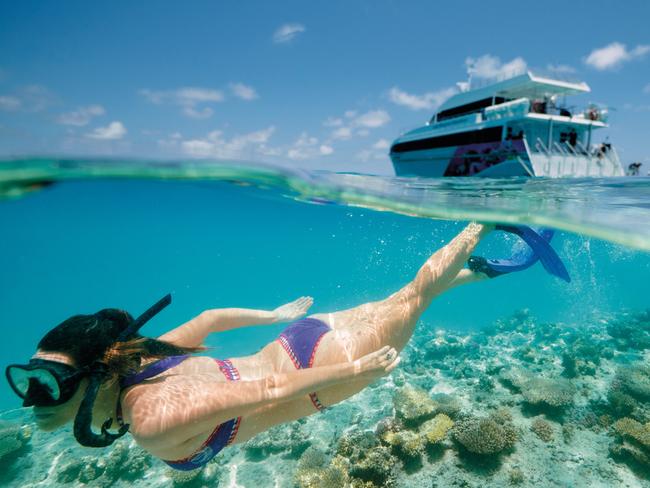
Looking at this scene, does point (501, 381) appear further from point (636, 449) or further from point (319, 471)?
point (319, 471)

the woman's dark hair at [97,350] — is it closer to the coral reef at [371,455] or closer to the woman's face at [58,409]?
the woman's face at [58,409]

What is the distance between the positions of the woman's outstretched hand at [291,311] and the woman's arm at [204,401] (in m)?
2.08

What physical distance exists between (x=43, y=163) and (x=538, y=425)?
1169 centimetres

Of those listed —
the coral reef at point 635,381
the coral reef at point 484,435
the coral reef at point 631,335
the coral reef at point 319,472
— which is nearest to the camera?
the coral reef at point 319,472

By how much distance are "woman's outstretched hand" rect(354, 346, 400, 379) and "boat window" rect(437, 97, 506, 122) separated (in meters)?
31.4

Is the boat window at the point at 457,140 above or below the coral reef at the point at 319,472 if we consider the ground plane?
above

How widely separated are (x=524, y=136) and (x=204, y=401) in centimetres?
2731

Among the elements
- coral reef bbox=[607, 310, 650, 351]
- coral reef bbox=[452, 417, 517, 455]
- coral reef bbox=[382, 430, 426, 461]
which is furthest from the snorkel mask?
coral reef bbox=[607, 310, 650, 351]

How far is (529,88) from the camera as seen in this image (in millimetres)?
27406

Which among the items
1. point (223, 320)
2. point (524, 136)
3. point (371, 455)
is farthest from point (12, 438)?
point (524, 136)

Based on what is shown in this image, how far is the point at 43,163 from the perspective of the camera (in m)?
6.27

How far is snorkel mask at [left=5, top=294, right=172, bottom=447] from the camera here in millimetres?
2417

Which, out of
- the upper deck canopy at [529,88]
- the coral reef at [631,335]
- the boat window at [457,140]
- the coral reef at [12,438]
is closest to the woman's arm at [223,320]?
the coral reef at [12,438]

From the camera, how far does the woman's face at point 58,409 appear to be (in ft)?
8.25
